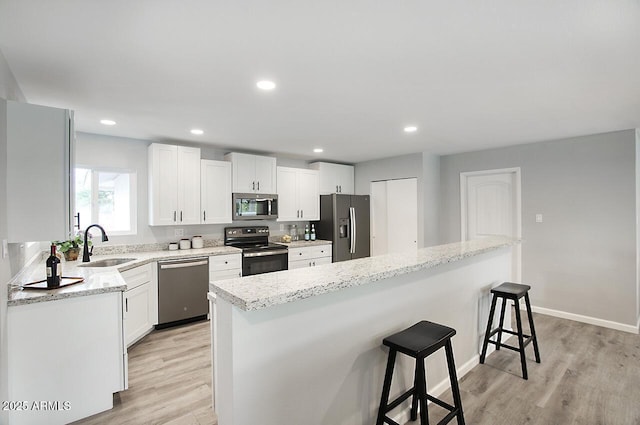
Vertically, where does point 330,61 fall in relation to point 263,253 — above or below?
above

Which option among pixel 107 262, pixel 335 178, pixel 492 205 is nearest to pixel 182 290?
pixel 107 262

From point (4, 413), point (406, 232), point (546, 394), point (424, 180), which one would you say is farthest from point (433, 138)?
point (4, 413)

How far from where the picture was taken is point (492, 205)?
4863mm

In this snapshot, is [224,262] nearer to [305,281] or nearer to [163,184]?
[163,184]

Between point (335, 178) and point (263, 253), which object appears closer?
point (263, 253)

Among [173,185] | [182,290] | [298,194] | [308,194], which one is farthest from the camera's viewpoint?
[308,194]

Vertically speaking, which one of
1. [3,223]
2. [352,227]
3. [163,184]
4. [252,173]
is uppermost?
[252,173]

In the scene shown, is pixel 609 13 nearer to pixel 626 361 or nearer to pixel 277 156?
pixel 626 361

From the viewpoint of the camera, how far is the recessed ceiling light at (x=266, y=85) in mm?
2271

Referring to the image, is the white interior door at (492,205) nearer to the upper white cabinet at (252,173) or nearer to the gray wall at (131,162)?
the upper white cabinet at (252,173)

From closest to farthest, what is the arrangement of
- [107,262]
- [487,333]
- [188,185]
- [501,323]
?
[487,333] < [501,323] < [107,262] < [188,185]

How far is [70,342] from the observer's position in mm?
2115

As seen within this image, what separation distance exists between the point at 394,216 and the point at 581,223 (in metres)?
2.57

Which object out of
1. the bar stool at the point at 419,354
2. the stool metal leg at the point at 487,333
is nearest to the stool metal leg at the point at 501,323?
the stool metal leg at the point at 487,333
